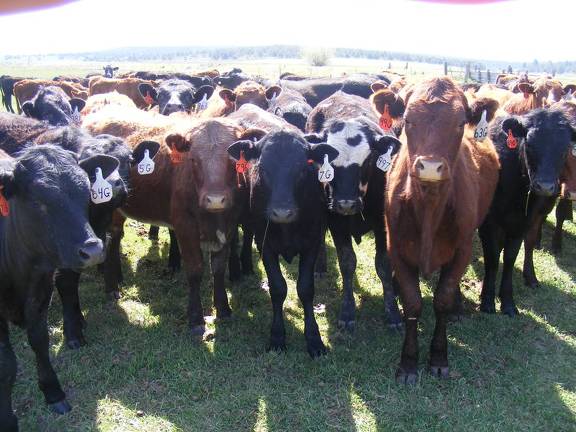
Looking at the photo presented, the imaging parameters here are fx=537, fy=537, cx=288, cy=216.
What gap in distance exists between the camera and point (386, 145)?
5344 mm

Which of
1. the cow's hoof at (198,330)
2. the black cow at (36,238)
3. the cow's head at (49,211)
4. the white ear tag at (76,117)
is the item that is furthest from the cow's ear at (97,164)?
the white ear tag at (76,117)

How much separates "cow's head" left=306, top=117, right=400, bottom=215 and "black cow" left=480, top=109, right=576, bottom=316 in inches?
56.2

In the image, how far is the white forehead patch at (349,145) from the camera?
5270 millimetres

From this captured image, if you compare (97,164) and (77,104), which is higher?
(97,164)

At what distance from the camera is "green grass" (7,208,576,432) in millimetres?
4164

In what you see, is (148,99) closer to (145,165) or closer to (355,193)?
(145,165)

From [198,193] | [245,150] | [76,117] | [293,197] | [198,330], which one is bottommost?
[198,330]

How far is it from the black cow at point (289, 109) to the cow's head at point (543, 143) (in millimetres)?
3616

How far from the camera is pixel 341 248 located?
5.68 metres

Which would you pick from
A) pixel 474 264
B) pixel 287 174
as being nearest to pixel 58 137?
pixel 287 174

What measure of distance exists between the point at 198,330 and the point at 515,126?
3.94 m

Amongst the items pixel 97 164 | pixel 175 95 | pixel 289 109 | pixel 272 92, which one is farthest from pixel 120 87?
pixel 97 164

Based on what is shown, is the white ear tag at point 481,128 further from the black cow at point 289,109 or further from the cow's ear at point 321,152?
the black cow at point 289,109

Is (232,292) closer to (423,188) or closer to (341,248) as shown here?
(341,248)
